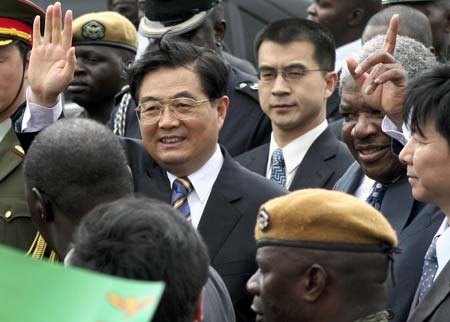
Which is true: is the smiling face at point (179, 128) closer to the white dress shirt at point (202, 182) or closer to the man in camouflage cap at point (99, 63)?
the white dress shirt at point (202, 182)

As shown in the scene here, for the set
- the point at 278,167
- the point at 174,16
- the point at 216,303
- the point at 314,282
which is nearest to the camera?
the point at 314,282

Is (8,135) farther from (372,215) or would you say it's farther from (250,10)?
(250,10)

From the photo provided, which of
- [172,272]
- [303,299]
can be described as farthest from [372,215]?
[172,272]

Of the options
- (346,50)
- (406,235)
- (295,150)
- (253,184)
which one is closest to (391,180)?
(406,235)

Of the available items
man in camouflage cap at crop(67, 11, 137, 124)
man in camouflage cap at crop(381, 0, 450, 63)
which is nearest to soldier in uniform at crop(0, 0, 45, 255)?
man in camouflage cap at crop(67, 11, 137, 124)

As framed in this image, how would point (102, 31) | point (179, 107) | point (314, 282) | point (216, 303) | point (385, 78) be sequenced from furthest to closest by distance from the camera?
point (102, 31)
point (179, 107)
point (385, 78)
point (216, 303)
point (314, 282)

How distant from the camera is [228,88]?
6.79 m

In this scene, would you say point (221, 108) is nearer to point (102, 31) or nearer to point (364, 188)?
point (364, 188)

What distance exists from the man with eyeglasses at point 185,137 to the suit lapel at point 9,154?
18 cm

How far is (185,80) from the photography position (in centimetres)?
545

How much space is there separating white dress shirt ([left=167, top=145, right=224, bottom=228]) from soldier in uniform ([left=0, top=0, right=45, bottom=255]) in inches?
27.1

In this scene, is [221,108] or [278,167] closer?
[221,108]

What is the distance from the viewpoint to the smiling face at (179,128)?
536cm

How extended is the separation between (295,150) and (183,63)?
1.12 meters
